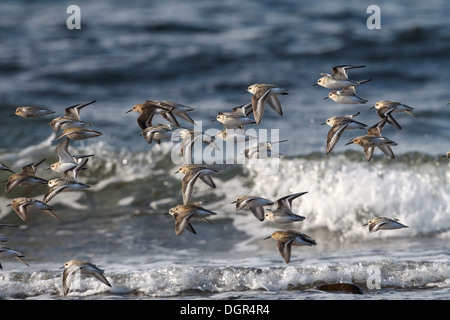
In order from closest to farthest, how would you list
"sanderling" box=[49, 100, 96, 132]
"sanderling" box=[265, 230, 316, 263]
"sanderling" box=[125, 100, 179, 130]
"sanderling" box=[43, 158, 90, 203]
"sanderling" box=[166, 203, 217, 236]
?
"sanderling" box=[166, 203, 217, 236]
"sanderling" box=[265, 230, 316, 263]
"sanderling" box=[43, 158, 90, 203]
"sanderling" box=[125, 100, 179, 130]
"sanderling" box=[49, 100, 96, 132]

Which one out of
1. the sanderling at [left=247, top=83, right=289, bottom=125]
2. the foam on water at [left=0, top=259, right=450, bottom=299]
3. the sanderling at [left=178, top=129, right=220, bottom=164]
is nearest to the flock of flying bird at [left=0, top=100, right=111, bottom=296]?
the foam on water at [left=0, top=259, right=450, bottom=299]

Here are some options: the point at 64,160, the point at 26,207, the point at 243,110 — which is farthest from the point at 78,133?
the point at 243,110

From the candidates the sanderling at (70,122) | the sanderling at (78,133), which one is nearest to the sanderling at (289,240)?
the sanderling at (78,133)

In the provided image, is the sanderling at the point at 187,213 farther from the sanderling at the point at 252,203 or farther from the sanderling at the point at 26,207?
the sanderling at the point at 26,207

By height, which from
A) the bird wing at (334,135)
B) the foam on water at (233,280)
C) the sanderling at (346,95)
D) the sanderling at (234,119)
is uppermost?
the sanderling at (346,95)

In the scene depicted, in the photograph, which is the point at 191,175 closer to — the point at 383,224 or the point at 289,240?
the point at 289,240

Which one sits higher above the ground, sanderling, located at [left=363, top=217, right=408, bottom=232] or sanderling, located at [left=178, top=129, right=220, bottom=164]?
sanderling, located at [left=178, top=129, right=220, bottom=164]

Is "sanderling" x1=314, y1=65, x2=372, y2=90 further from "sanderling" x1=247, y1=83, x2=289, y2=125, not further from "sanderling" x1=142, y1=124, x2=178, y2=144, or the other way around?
"sanderling" x1=142, y1=124, x2=178, y2=144

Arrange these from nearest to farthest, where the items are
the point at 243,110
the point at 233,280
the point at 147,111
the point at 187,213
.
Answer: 1. the point at 187,213
2. the point at 147,111
3. the point at 243,110
4. the point at 233,280

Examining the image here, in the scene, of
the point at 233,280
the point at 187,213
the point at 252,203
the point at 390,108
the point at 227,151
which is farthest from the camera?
the point at 227,151

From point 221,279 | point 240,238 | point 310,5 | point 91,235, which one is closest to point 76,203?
point 91,235
